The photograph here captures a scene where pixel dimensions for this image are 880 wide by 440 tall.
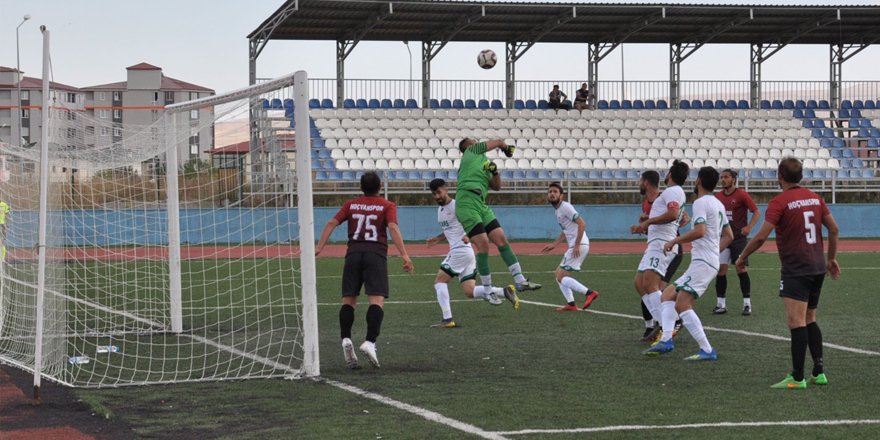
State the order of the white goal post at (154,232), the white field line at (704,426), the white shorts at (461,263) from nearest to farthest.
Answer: the white field line at (704,426)
the white goal post at (154,232)
the white shorts at (461,263)

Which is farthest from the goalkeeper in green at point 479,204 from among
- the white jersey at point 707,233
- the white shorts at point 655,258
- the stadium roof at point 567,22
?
the stadium roof at point 567,22

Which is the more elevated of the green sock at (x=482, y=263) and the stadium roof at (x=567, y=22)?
the stadium roof at (x=567, y=22)

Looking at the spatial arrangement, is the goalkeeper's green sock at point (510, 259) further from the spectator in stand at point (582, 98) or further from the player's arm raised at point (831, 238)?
the spectator in stand at point (582, 98)

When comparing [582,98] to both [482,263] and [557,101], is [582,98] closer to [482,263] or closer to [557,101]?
[557,101]

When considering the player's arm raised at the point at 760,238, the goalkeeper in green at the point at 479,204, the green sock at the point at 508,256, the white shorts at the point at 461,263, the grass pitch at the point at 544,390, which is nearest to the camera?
the grass pitch at the point at 544,390

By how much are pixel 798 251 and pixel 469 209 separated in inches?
202

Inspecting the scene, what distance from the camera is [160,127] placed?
13320mm

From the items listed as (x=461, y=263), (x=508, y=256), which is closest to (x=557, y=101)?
(x=461, y=263)

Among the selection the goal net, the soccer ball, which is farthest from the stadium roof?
the goal net

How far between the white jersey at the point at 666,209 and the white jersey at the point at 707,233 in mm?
839

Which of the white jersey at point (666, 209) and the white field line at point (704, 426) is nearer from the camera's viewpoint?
the white field line at point (704, 426)

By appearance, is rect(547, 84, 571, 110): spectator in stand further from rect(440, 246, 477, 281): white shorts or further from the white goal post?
rect(440, 246, 477, 281): white shorts

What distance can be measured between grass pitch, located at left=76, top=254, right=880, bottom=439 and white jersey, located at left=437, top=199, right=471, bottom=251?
1.11 m

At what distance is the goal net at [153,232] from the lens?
10.4 meters
